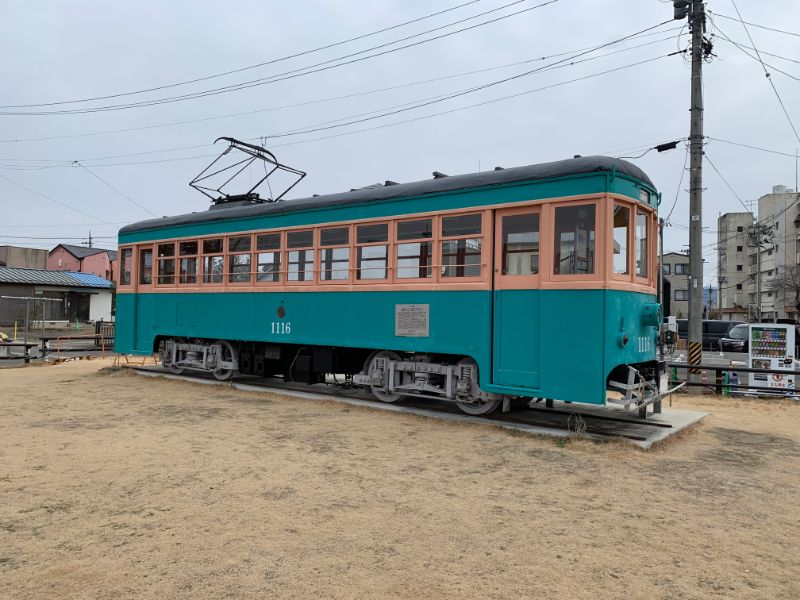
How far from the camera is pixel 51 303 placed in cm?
3475

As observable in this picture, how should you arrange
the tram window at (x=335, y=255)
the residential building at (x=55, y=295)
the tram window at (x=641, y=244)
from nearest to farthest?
the tram window at (x=641, y=244), the tram window at (x=335, y=255), the residential building at (x=55, y=295)

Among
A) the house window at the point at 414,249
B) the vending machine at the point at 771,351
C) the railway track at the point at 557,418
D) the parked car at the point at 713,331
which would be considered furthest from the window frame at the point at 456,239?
the parked car at the point at 713,331

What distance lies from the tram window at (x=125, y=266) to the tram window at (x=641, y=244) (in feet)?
35.9

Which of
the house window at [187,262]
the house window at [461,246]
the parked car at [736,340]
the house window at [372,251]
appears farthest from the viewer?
the parked car at [736,340]

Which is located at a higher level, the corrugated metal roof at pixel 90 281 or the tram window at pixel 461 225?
the corrugated metal roof at pixel 90 281

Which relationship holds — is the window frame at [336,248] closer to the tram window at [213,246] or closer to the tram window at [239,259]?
the tram window at [239,259]

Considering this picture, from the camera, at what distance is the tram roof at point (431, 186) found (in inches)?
281

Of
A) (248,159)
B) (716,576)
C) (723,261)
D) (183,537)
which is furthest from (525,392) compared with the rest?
(723,261)

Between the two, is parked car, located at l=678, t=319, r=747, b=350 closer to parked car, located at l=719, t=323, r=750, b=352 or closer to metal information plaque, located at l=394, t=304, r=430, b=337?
parked car, located at l=719, t=323, r=750, b=352

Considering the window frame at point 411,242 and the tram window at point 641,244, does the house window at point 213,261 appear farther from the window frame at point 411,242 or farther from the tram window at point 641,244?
the tram window at point 641,244

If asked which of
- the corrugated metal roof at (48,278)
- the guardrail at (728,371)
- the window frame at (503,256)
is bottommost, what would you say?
the guardrail at (728,371)

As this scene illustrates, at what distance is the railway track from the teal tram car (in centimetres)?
28

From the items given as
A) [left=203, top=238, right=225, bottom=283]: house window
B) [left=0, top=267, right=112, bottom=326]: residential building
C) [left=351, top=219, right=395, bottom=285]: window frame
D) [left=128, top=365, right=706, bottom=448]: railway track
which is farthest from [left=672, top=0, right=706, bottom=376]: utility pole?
[left=0, top=267, right=112, bottom=326]: residential building

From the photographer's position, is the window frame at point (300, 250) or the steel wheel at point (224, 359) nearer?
the window frame at point (300, 250)
